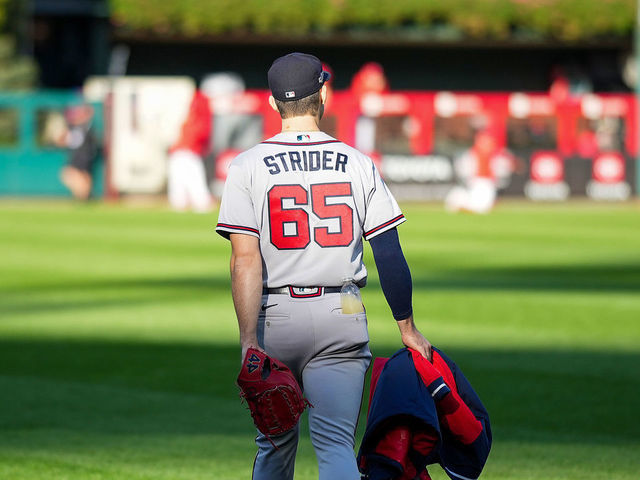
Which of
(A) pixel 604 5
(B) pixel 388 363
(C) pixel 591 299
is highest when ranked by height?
(A) pixel 604 5

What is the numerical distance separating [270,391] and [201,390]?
412cm

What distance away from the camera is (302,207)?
4770mm

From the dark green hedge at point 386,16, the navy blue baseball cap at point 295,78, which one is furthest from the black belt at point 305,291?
the dark green hedge at point 386,16

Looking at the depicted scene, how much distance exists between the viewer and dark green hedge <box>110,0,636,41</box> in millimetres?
38750

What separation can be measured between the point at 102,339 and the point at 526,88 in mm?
35107

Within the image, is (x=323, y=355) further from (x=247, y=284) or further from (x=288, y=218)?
(x=288, y=218)

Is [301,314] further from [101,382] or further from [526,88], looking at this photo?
[526,88]

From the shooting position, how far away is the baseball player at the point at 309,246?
4.77 meters

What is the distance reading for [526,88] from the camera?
44312mm

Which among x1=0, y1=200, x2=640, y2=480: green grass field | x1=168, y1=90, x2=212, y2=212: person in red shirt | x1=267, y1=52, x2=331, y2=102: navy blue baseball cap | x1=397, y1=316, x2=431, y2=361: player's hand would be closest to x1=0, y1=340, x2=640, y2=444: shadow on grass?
x1=0, y1=200, x2=640, y2=480: green grass field

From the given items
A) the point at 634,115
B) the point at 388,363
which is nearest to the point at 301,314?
the point at 388,363

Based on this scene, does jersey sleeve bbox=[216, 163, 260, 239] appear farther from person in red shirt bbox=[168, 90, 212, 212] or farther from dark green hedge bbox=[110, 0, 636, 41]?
dark green hedge bbox=[110, 0, 636, 41]

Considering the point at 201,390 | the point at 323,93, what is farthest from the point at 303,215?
the point at 201,390

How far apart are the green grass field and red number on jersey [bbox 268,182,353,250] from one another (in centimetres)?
206
